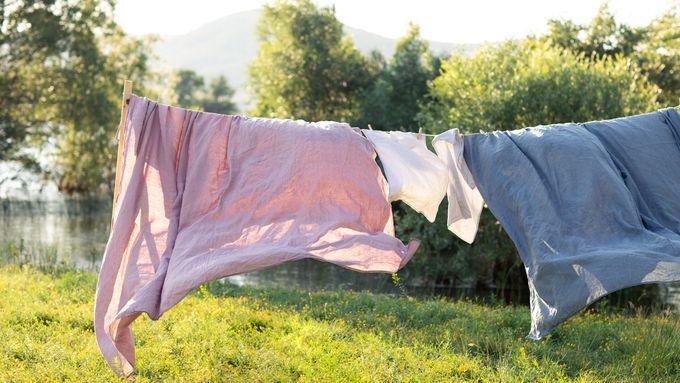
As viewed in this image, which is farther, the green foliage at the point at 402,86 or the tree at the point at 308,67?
the tree at the point at 308,67

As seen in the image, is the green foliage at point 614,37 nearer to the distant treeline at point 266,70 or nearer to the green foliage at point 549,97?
the distant treeline at point 266,70

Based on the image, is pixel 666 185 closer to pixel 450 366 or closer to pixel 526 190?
pixel 526 190

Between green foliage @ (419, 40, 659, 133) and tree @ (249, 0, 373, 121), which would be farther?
tree @ (249, 0, 373, 121)

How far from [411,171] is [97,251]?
11.8 metres

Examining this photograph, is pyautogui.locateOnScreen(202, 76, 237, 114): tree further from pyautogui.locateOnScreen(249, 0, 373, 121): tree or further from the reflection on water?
pyautogui.locateOnScreen(249, 0, 373, 121): tree

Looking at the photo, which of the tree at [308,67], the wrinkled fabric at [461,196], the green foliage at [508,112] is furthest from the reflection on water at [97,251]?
the tree at [308,67]

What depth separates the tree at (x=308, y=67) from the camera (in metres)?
Answer: 23.1

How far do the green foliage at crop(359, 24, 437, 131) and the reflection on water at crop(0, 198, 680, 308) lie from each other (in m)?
6.15

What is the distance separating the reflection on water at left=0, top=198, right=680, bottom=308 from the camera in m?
12.4

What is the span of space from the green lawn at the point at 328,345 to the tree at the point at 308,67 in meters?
16.0

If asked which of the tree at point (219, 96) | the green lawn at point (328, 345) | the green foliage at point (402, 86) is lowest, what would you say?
the tree at point (219, 96)

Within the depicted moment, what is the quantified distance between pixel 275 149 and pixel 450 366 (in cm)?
199

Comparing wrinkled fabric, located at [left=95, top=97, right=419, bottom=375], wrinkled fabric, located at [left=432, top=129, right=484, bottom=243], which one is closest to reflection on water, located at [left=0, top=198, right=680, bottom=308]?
wrinkled fabric, located at [left=432, top=129, right=484, bottom=243]

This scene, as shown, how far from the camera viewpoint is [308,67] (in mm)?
23078
